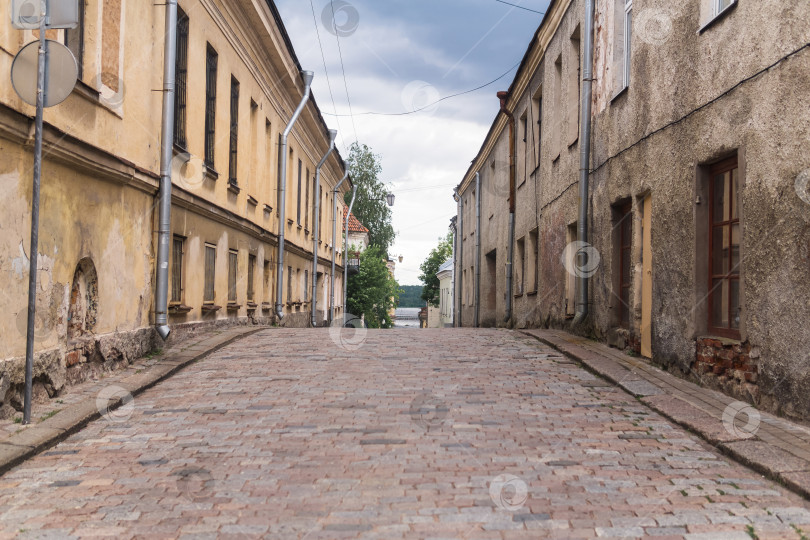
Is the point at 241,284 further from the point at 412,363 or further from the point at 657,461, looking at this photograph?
the point at 657,461

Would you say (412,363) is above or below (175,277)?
below

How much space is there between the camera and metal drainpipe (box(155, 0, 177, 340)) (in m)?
9.48

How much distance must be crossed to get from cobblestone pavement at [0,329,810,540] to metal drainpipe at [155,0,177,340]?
1626 millimetres

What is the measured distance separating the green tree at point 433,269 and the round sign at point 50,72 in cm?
6690

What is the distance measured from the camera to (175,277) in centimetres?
1080

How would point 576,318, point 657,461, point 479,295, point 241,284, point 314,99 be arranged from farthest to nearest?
point 479,295 < point 314,99 < point 241,284 < point 576,318 < point 657,461

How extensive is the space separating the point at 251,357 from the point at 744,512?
728cm

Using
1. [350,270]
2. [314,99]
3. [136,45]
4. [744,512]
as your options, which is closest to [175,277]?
[136,45]

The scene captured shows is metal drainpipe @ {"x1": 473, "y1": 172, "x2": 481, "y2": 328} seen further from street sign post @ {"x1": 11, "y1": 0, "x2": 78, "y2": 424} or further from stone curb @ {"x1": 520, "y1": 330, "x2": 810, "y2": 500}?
street sign post @ {"x1": 11, "y1": 0, "x2": 78, "y2": 424}

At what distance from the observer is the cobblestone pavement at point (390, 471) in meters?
3.82

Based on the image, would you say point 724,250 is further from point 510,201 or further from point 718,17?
point 510,201

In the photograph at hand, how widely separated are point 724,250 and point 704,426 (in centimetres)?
220

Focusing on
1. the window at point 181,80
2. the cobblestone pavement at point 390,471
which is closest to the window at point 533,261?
the window at point 181,80

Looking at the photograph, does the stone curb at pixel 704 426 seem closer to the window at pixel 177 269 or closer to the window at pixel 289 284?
the window at pixel 177 269
